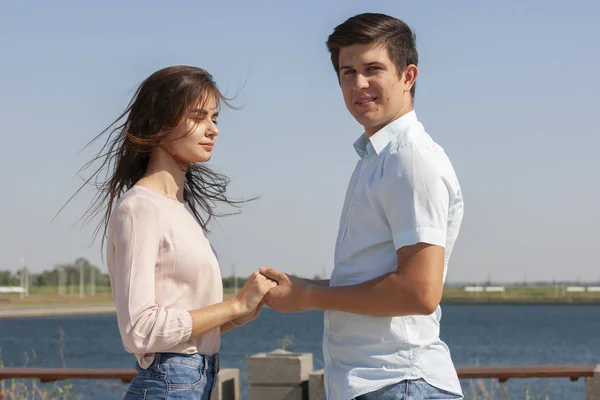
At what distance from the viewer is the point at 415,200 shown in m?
2.26

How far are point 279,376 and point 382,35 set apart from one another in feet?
13.9

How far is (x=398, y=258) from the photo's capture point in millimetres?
2291

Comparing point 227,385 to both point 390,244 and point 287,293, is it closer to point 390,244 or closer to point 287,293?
point 287,293

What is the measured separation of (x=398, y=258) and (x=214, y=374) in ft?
2.46

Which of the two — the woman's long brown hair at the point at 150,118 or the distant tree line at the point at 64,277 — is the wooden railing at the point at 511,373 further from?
the distant tree line at the point at 64,277

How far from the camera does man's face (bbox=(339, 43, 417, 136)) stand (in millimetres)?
2477

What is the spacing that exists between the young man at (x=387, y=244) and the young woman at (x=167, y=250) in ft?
0.90

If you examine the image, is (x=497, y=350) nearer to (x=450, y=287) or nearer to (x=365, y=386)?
(x=365, y=386)

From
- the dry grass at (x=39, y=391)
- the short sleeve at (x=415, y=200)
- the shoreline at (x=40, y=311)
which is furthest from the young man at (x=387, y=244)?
the shoreline at (x=40, y=311)

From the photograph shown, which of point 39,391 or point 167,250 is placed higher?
point 167,250

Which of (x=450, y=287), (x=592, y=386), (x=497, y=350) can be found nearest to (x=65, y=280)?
(x=450, y=287)

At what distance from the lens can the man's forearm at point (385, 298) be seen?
2.26 m

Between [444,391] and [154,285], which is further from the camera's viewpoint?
[154,285]

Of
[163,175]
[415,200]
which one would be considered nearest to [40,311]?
[163,175]
